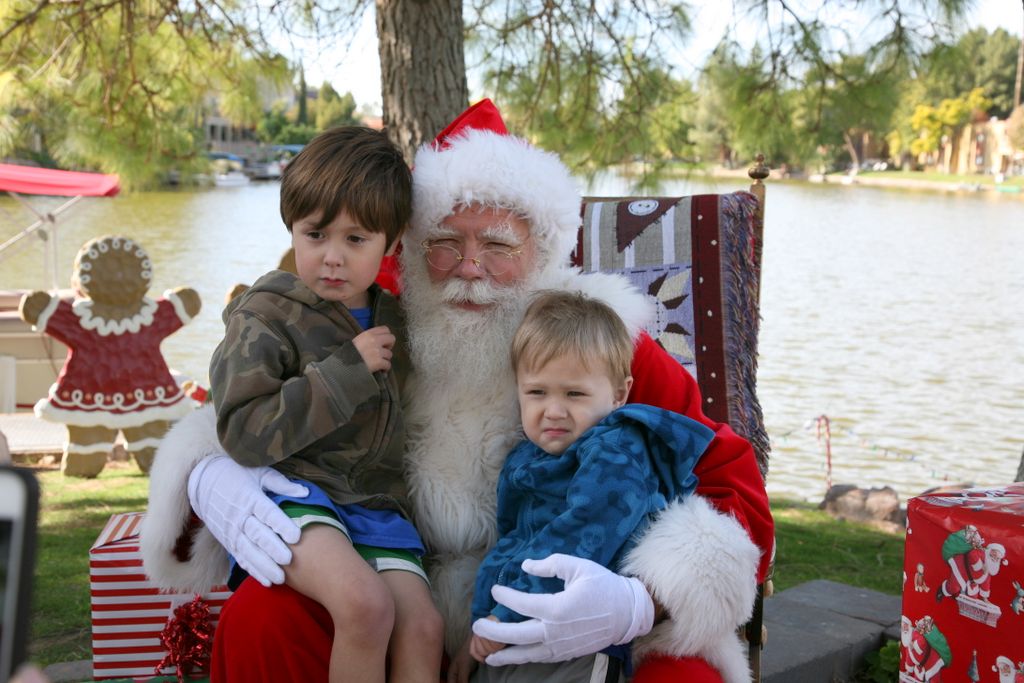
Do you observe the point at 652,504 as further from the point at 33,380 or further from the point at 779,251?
the point at 779,251

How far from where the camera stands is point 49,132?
6.41m

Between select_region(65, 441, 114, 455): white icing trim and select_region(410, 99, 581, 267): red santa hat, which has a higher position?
select_region(410, 99, 581, 267): red santa hat

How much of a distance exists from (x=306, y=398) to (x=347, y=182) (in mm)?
454

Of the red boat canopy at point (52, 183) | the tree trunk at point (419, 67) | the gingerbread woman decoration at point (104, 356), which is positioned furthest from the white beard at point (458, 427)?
the red boat canopy at point (52, 183)

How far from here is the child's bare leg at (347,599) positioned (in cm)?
183

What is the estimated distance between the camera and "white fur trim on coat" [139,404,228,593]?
2129 mm

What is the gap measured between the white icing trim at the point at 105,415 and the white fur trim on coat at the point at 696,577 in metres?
4.64

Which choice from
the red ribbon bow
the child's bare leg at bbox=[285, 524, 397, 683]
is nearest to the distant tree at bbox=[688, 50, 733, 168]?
the red ribbon bow

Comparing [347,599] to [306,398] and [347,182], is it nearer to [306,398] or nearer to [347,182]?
[306,398]

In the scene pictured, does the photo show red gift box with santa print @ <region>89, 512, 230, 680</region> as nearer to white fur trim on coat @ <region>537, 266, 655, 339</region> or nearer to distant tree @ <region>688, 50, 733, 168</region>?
white fur trim on coat @ <region>537, 266, 655, 339</region>

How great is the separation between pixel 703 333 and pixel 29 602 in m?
2.52

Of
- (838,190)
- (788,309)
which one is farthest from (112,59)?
(838,190)

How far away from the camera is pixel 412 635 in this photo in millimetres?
1929

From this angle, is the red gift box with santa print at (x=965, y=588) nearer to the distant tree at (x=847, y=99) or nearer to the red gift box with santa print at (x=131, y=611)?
the red gift box with santa print at (x=131, y=611)
